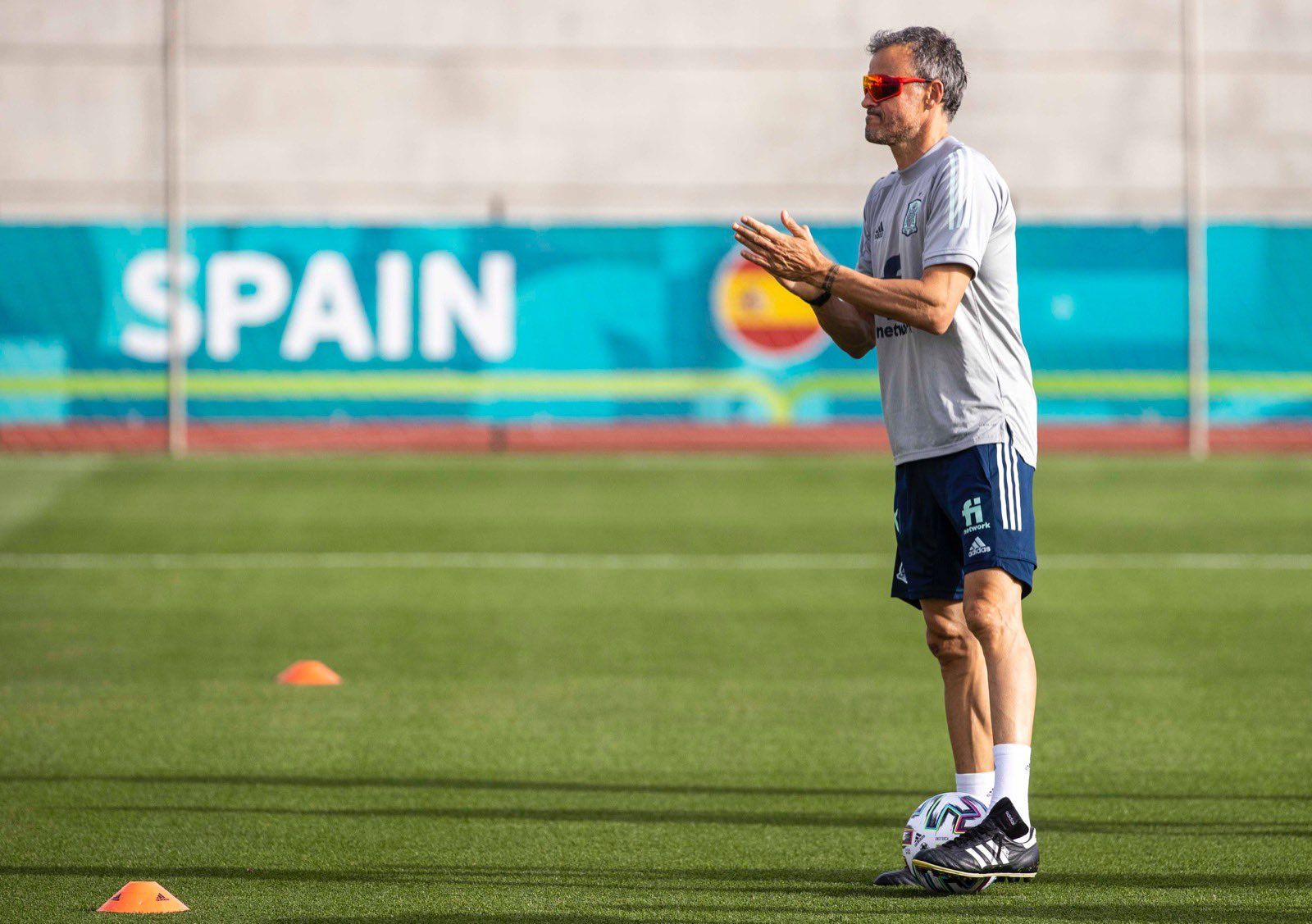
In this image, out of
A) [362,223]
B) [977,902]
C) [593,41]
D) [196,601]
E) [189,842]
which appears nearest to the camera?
[977,902]

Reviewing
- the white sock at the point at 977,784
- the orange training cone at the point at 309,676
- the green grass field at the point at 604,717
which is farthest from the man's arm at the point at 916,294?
the orange training cone at the point at 309,676

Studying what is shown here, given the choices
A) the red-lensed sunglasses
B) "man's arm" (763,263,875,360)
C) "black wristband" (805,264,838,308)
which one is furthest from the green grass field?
the red-lensed sunglasses

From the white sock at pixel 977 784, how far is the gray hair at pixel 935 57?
1713 mm

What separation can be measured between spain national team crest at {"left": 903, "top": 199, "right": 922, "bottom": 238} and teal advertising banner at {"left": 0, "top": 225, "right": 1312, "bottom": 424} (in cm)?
1531

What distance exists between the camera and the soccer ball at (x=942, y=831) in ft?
15.7

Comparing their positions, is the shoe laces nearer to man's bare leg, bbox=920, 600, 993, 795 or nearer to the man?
the man

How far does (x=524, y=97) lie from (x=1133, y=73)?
7747 mm

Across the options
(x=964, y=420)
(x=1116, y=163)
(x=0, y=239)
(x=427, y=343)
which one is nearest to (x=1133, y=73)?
(x=1116, y=163)

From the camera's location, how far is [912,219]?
4949 mm

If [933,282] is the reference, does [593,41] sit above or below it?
above

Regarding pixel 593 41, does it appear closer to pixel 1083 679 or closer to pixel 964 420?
pixel 1083 679

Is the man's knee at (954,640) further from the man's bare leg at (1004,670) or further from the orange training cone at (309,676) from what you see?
the orange training cone at (309,676)

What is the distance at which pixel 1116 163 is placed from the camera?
2466 cm

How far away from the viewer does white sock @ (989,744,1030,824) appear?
485 cm
